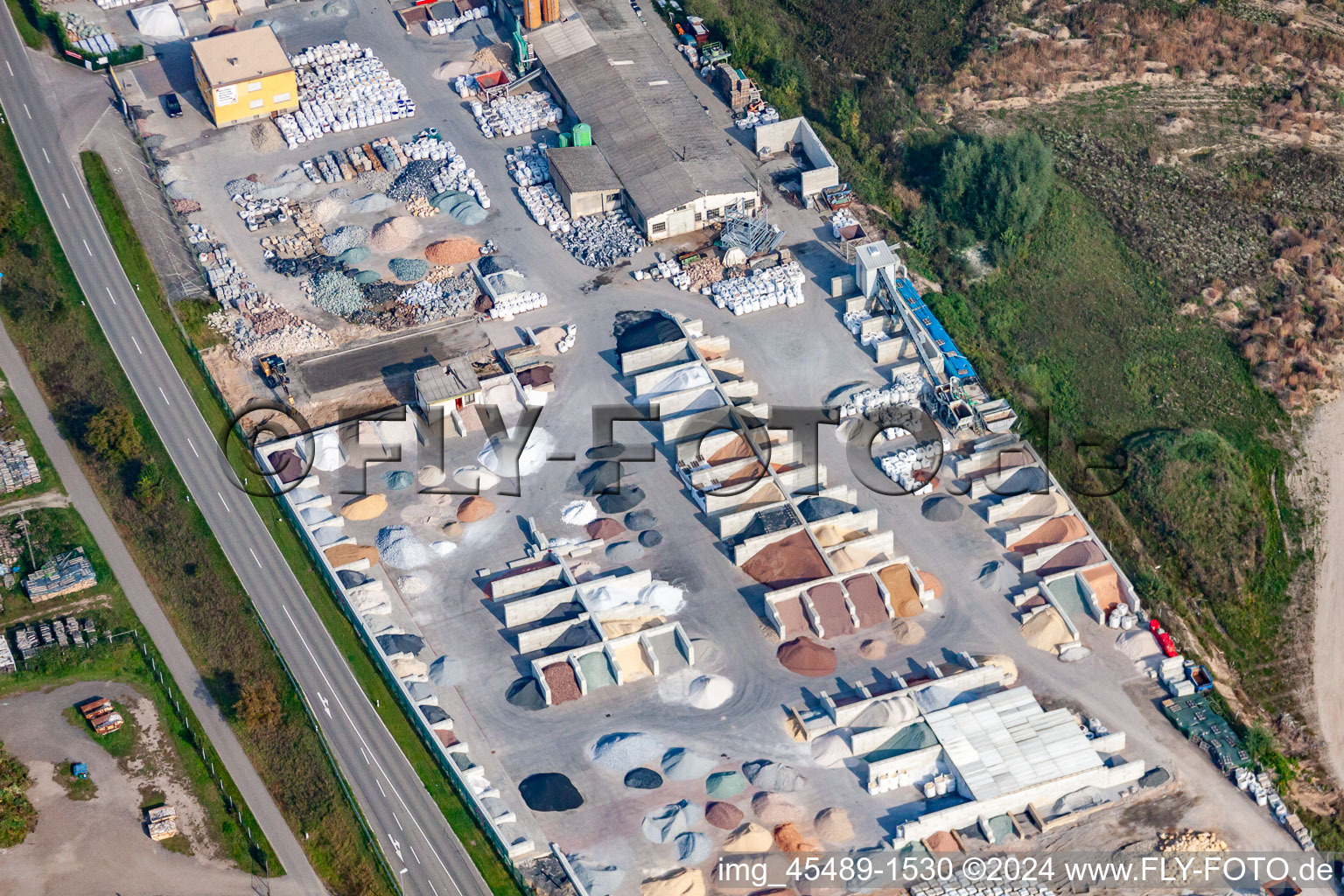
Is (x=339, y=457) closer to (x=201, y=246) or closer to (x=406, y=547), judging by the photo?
(x=406, y=547)

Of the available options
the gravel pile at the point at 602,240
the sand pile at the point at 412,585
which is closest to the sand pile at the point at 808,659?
the sand pile at the point at 412,585

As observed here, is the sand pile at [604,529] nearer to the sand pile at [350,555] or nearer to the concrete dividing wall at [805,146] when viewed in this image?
the sand pile at [350,555]

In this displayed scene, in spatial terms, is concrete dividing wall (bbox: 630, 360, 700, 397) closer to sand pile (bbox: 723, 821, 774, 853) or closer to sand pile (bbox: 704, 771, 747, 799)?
sand pile (bbox: 704, 771, 747, 799)

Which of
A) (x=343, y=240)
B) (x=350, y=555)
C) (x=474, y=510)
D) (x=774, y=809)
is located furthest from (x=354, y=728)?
(x=343, y=240)

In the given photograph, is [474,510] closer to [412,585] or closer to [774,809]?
[412,585]

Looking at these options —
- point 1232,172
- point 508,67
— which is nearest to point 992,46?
point 1232,172

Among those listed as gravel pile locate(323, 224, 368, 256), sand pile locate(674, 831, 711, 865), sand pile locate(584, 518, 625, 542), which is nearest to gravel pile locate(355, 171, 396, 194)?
gravel pile locate(323, 224, 368, 256)
